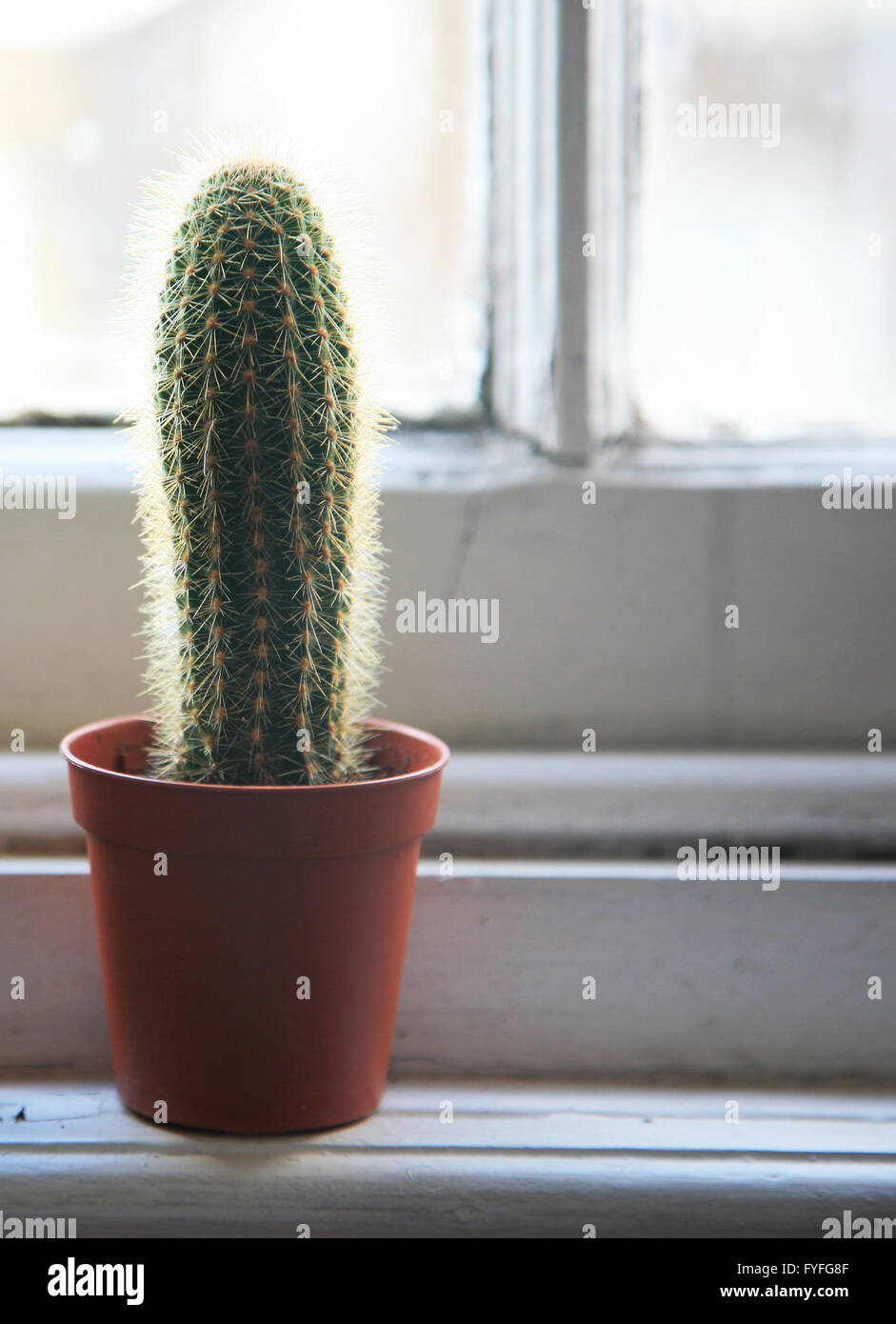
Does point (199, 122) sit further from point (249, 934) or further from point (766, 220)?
point (249, 934)

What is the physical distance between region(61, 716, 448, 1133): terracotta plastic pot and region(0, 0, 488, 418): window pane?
485mm

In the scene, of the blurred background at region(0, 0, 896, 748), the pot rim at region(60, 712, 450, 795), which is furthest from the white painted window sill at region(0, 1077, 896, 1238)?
the blurred background at region(0, 0, 896, 748)

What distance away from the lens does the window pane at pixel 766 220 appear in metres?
0.97

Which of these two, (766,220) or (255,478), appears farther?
(766,220)

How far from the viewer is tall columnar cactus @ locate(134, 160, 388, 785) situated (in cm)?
63

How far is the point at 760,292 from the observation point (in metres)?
1.00

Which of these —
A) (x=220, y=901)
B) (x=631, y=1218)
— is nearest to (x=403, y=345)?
(x=220, y=901)

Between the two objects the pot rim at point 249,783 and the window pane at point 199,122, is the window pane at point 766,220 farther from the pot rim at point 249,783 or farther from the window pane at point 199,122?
the pot rim at point 249,783

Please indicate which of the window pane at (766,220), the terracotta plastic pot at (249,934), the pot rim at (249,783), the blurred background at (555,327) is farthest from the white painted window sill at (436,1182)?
the window pane at (766,220)

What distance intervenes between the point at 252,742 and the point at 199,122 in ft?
2.06

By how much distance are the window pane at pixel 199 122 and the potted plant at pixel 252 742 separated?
333mm

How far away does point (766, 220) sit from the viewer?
3.26ft

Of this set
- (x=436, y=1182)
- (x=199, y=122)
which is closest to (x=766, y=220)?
(x=199, y=122)

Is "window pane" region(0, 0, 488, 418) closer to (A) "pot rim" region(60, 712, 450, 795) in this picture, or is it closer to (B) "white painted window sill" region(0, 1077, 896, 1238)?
(A) "pot rim" region(60, 712, 450, 795)
